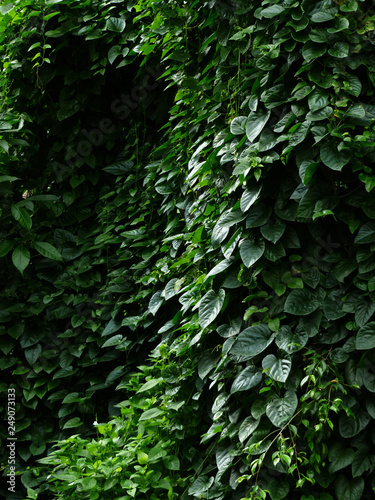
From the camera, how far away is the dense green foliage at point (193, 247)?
1.59 metres

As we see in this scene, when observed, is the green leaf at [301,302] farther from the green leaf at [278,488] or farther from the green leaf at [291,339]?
the green leaf at [278,488]

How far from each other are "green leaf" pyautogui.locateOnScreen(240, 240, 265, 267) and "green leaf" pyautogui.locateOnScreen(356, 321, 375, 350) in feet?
1.21

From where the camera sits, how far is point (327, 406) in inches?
59.3

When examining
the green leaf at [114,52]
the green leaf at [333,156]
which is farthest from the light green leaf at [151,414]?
the green leaf at [114,52]

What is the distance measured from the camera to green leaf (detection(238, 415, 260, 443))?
1.62m

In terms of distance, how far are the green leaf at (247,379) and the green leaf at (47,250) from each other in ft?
4.35

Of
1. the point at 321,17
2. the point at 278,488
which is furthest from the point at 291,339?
the point at 321,17

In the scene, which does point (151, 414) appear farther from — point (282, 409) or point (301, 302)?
point (301, 302)

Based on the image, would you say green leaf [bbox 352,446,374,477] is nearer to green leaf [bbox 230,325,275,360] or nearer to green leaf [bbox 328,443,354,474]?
green leaf [bbox 328,443,354,474]

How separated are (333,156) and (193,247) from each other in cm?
77

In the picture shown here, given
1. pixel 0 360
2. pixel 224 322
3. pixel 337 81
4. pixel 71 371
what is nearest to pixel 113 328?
pixel 71 371

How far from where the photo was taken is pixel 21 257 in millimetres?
2666

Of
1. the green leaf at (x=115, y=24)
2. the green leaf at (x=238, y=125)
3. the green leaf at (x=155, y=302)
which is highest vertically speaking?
the green leaf at (x=115, y=24)

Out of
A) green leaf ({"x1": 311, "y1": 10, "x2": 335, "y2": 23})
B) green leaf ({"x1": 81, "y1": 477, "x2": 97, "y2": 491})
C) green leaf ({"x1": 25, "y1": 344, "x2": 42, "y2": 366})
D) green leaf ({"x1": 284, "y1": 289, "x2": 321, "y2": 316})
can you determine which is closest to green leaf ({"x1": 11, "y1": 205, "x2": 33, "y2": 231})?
green leaf ({"x1": 25, "y1": 344, "x2": 42, "y2": 366})
